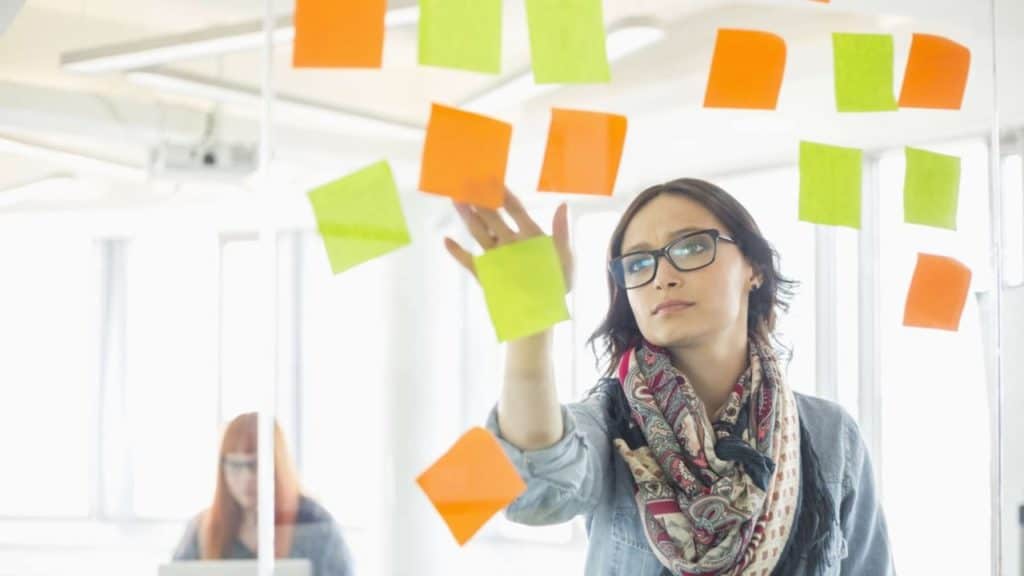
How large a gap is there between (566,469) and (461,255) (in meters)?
0.30

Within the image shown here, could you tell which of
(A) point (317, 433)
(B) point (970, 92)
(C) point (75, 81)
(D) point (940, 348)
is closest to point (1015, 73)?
(B) point (970, 92)

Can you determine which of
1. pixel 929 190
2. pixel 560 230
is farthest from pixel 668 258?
pixel 929 190

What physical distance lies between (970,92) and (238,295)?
130 centimetres

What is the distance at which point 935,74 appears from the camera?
5.67 feet

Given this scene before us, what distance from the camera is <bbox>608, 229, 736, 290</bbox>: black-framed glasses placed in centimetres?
135

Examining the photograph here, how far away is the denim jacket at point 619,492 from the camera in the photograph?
4.05 feet

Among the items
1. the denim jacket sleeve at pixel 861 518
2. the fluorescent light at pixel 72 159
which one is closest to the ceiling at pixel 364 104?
the fluorescent light at pixel 72 159

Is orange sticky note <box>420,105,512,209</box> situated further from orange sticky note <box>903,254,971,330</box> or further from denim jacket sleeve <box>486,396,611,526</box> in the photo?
orange sticky note <box>903,254,971,330</box>

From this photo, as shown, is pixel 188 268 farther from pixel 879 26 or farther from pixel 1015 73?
pixel 1015 73

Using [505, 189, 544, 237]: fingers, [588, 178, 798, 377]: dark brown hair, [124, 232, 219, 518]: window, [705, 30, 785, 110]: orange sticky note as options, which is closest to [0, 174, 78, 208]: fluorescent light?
[124, 232, 219, 518]: window

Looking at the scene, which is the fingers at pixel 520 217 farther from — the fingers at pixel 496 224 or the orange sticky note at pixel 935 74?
the orange sticky note at pixel 935 74

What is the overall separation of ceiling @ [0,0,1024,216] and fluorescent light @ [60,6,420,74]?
1 centimetres

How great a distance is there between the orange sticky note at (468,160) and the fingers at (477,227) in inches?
0.5

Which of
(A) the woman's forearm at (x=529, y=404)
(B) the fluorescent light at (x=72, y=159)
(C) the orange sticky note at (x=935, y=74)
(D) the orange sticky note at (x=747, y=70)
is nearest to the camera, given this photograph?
(A) the woman's forearm at (x=529, y=404)
